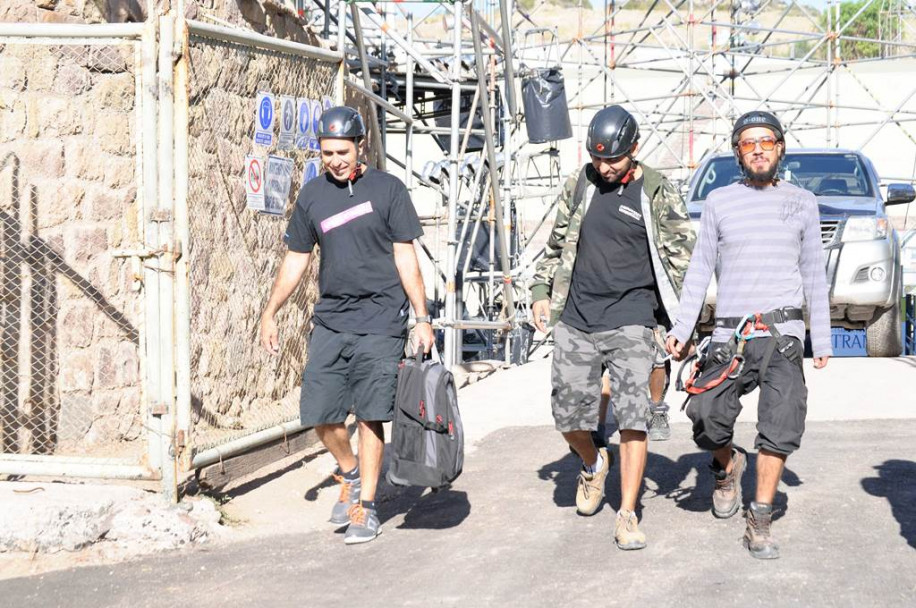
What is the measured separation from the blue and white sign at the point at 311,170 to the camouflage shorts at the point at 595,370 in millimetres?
2666

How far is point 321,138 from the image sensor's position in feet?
19.9

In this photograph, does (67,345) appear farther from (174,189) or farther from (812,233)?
(812,233)

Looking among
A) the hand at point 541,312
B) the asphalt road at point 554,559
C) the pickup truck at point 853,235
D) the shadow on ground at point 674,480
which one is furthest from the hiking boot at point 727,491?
the pickup truck at point 853,235

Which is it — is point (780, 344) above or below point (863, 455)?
above

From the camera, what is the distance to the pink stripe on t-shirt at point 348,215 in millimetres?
6090

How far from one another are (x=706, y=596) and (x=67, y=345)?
429 centimetres

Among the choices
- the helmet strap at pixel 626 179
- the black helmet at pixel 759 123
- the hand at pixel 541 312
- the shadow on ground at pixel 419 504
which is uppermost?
the black helmet at pixel 759 123

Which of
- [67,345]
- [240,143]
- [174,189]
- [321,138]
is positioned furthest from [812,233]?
[67,345]

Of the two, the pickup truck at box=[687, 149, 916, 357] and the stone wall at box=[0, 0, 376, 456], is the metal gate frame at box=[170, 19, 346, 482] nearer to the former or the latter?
the stone wall at box=[0, 0, 376, 456]

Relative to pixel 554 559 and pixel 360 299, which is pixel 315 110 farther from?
pixel 554 559

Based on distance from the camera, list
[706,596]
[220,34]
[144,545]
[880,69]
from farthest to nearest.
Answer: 1. [880,69]
2. [220,34]
3. [144,545]
4. [706,596]

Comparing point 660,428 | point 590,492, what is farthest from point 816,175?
point 590,492

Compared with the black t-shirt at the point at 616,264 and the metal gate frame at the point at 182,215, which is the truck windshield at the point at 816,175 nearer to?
the black t-shirt at the point at 616,264

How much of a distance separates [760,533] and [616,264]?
4.58ft
